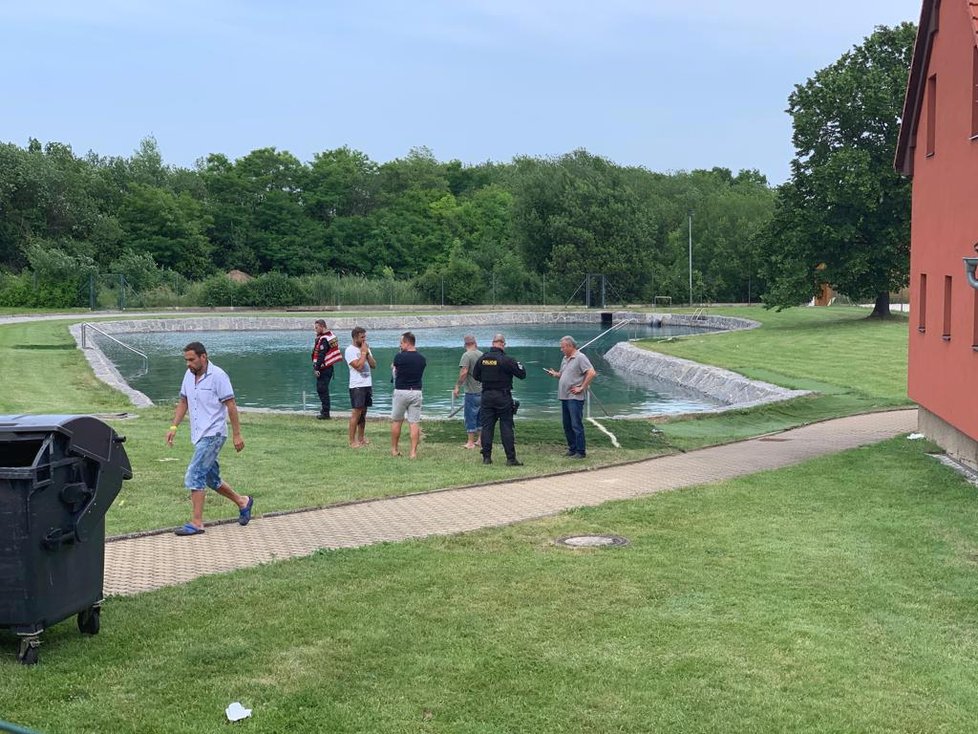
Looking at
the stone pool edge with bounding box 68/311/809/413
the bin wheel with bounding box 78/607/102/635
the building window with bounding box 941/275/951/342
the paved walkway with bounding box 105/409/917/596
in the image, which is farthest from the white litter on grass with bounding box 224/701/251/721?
the stone pool edge with bounding box 68/311/809/413

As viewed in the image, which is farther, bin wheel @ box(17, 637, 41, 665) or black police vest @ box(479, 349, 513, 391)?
black police vest @ box(479, 349, 513, 391)

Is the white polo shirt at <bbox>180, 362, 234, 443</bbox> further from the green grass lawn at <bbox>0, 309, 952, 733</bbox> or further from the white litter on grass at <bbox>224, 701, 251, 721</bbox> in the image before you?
the white litter on grass at <bbox>224, 701, 251, 721</bbox>

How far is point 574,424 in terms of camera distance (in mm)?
15609

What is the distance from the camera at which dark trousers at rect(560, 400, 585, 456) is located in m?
15.6

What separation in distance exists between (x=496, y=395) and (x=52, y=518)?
9.10 m

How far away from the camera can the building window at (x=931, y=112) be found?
1627 cm

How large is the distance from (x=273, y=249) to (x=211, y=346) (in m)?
42.2

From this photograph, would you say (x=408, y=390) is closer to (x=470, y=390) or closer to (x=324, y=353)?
(x=470, y=390)

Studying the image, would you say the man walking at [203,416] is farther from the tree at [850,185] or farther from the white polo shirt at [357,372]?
the tree at [850,185]

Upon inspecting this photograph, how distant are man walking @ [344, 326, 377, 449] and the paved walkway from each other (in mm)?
3946

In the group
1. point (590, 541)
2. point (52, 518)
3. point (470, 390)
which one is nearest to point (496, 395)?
point (470, 390)

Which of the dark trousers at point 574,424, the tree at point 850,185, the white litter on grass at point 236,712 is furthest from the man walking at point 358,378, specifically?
the tree at point 850,185

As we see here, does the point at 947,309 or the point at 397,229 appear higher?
the point at 397,229

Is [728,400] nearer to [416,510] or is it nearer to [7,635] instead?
[416,510]
